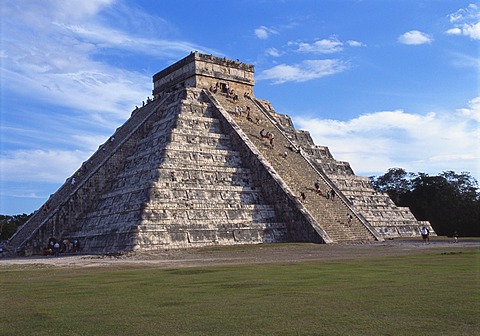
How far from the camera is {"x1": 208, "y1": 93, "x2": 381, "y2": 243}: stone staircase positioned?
79.2 ft

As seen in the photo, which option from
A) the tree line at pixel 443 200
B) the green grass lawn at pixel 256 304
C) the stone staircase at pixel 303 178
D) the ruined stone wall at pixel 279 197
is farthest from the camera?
the tree line at pixel 443 200

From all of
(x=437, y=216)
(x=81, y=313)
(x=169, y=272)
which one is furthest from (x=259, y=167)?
(x=437, y=216)

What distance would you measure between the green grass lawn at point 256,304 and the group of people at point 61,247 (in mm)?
12983

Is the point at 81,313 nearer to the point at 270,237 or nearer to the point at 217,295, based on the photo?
the point at 217,295

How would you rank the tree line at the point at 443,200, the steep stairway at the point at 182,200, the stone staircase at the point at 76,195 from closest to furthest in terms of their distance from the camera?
1. the steep stairway at the point at 182,200
2. the stone staircase at the point at 76,195
3. the tree line at the point at 443,200

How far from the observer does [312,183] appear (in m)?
27.1


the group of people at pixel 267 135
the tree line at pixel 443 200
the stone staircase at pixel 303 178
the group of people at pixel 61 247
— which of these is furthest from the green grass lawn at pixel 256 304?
the tree line at pixel 443 200

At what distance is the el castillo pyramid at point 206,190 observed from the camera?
2169 cm

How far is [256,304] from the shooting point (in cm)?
666

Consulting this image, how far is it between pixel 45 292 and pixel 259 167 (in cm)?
1769

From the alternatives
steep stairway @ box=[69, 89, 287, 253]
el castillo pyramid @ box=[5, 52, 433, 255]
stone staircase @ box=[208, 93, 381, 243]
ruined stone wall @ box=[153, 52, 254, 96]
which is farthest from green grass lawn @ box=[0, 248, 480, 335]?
ruined stone wall @ box=[153, 52, 254, 96]

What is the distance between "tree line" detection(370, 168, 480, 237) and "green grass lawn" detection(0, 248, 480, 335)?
3316cm

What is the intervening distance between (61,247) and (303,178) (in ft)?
40.6

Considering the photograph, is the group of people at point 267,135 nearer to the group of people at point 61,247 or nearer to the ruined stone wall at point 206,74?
the ruined stone wall at point 206,74
